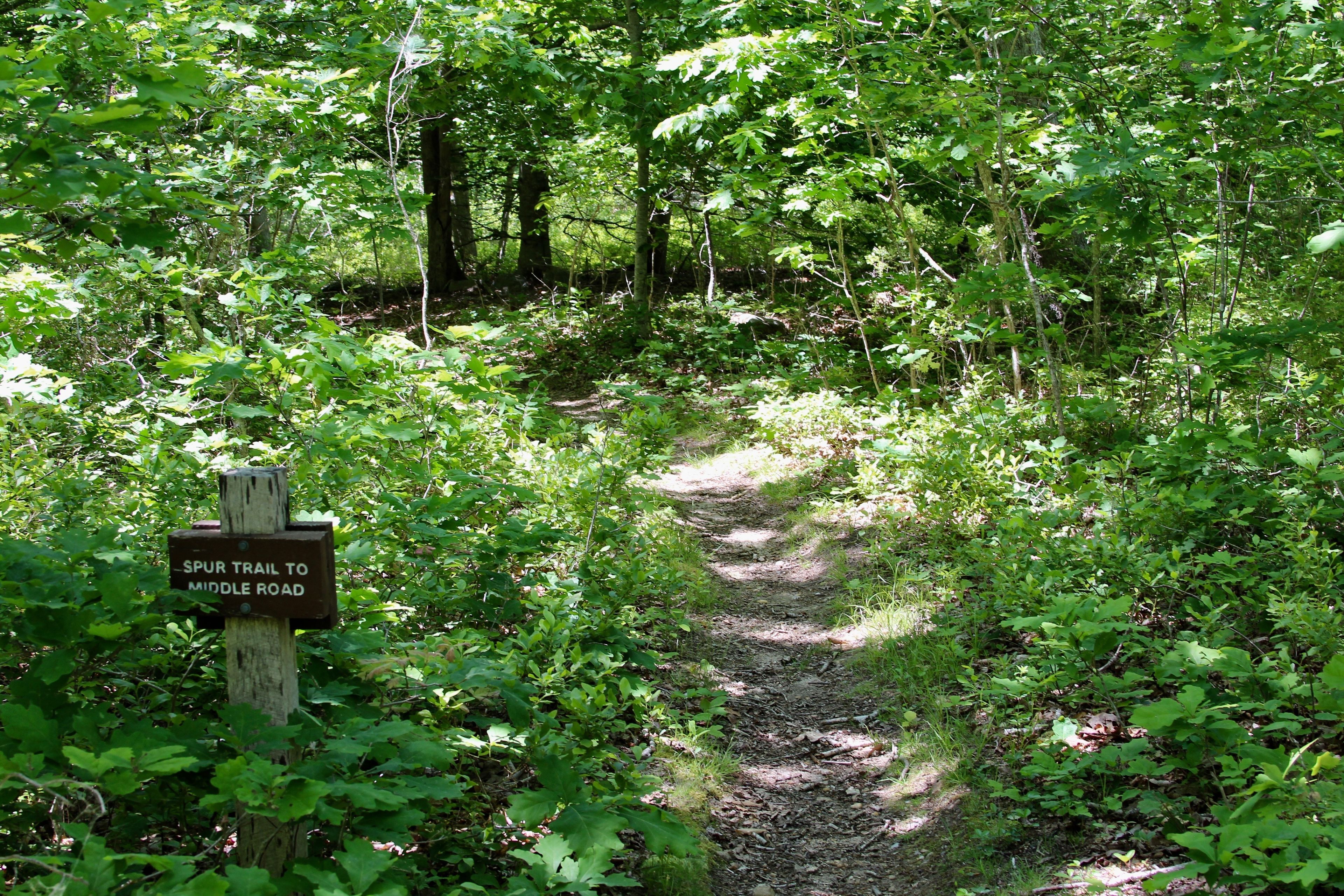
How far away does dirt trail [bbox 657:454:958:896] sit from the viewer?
133 inches

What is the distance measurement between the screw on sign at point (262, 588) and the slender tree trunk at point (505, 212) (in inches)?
581

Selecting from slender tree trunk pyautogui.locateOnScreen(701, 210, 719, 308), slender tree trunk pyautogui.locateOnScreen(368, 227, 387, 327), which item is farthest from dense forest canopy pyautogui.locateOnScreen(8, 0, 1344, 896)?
slender tree trunk pyautogui.locateOnScreen(368, 227, 387, 327)

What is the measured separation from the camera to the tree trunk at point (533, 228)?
1566cm

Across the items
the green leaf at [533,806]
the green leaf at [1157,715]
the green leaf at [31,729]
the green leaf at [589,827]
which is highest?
the green leaf at [31,729]

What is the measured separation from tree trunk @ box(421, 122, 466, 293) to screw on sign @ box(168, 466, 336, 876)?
12.9 meters

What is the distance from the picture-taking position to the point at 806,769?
411cm

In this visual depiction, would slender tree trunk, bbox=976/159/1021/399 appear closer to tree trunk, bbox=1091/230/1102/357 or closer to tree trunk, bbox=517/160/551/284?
tree trunk, bbox=1091/230/1102/357

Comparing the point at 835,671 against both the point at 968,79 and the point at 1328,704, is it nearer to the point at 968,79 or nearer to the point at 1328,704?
the point at 1328,704

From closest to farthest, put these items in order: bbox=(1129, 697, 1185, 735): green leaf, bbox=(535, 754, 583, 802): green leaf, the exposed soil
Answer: bbox=(535, 754, 583, 802): green leaf, bbox=(1129, 697, 1185, 735): green leaf, the exposed soil

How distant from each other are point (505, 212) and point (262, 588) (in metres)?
15.8

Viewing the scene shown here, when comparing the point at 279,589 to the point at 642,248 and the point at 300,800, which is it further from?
the point at 642,248

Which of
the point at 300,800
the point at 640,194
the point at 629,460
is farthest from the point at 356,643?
the point at 640,194

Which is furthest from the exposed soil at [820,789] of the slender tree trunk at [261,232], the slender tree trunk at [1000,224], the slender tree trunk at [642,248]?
the slender tree trunk at [642,248]

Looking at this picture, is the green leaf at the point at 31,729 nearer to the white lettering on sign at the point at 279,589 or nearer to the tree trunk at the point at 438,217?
the white lettering on sign at the point at 279,589
